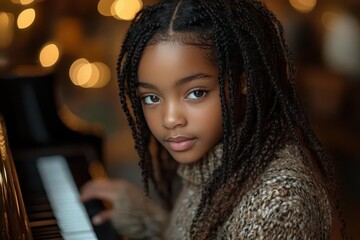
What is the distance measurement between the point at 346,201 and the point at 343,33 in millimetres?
1450

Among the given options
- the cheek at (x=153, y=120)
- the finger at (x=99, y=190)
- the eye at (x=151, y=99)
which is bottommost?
the cheek at (x=153, y=120)

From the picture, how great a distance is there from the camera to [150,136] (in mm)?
1708

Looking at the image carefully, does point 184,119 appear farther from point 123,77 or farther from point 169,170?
point 169,170

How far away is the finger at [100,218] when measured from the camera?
182 centimetres

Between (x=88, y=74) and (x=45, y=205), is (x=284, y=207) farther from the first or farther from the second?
(x=88, y=74)

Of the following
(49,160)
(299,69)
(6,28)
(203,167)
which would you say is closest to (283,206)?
(203,167)

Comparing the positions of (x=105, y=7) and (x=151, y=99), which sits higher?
(x=105, y=7)

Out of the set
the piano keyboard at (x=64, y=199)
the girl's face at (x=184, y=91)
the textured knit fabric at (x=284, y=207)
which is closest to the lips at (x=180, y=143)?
the girl's face at (x=184, y=91)

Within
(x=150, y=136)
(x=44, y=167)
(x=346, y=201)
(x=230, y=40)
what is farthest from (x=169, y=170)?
(x=346, y=201)

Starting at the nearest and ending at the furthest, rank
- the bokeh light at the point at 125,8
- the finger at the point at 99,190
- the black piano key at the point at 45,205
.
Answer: the black piano key at the point at 45,205 → the finger at the point at 99,190 → the bokeh light at the point at 125,8

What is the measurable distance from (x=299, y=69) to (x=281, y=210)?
3576mm

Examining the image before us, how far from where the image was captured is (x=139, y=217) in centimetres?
204

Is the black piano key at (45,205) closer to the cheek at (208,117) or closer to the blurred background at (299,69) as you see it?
the cheek at (208,117)

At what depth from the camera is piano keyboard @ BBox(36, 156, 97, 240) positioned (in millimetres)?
1740
